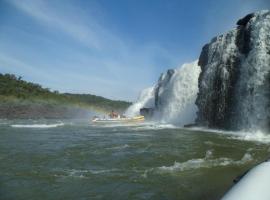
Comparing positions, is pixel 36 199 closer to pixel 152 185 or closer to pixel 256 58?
pixel 152 185

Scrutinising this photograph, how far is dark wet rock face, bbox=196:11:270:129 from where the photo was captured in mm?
24812

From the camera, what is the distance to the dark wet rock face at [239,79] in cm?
2481

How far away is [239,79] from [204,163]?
17346 millimetres

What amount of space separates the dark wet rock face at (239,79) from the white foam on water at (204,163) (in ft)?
42.9

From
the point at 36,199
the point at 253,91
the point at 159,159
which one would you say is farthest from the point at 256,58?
the point at 36,199

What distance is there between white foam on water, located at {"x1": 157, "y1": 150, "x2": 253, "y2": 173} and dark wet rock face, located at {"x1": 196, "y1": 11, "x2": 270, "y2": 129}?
42.9 feet

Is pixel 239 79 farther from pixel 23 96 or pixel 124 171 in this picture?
pixel 23 96

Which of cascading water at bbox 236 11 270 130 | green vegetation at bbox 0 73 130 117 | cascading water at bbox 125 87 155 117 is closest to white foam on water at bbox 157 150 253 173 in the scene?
cascading water at bbox 236 11 270 130

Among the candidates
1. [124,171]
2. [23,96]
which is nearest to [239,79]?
[124,171]

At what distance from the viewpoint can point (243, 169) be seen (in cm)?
1037

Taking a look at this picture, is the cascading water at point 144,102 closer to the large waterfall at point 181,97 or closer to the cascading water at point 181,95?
the large waterfall at point 181,97

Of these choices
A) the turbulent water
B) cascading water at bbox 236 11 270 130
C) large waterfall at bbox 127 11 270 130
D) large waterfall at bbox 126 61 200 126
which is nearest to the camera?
the turbulent water

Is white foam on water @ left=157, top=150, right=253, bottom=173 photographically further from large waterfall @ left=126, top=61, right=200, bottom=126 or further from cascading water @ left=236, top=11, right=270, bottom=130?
large waterfall @ left=126, top=61, right=200, bottom=126

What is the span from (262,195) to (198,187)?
4274 millimetres
